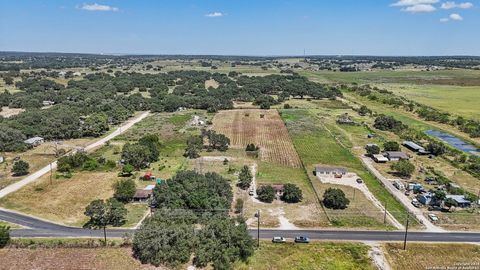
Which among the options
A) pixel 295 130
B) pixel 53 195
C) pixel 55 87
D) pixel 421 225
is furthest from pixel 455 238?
pixel 55 87

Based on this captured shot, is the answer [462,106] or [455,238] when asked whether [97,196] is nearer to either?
[455,238]

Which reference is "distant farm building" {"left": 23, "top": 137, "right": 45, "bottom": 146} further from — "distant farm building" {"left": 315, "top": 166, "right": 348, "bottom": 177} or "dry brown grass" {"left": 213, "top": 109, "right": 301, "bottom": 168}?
"distant farm building" {"left": 315, "top": 166, "right": 348, "bottom": 177}

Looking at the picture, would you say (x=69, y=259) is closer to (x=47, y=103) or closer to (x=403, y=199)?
(x=403, y=199)

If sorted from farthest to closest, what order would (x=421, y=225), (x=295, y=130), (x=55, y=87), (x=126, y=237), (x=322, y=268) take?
(x=55, y=87) → (x=295, y=130) → (x=421, y=225) → (x=126, y=237) → (x=322, y=268)

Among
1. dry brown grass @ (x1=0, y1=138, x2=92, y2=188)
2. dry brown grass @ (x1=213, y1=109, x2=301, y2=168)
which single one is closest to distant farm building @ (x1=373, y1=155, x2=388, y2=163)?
dry brown grass @ (x1=213, y1=109, x2=301, y2=168)

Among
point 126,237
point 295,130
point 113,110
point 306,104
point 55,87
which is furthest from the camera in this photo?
point 55,87

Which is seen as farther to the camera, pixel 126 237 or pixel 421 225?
pixel 421 225
